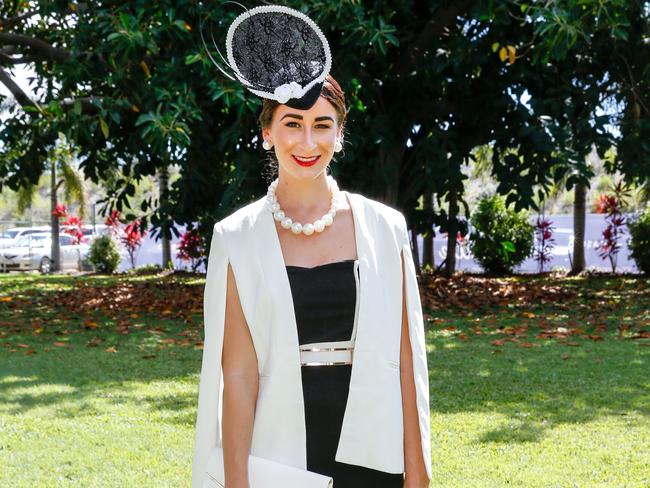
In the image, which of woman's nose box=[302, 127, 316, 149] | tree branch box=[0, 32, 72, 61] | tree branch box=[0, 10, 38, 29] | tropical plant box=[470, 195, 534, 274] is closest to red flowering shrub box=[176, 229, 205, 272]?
tropical plant box=[470, 195, 534, 274]

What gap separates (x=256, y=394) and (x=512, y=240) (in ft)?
59.7

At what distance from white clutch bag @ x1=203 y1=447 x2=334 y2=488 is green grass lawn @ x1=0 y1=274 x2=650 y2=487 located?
269cm

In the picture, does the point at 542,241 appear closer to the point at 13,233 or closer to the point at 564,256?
the point at 564,256

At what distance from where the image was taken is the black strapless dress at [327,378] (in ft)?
6.83

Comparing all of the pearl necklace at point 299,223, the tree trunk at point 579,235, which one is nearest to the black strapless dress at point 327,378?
the pearl necklace at point 299,223

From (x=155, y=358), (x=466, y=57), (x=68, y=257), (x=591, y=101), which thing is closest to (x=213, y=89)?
(x=155, y=358)

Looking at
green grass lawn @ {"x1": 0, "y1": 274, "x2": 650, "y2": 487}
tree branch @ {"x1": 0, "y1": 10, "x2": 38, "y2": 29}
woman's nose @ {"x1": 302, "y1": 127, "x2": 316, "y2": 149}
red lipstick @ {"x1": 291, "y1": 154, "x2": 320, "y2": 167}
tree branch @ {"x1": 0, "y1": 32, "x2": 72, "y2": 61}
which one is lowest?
green grass lawn @ {"x1": 0, "y1": 274, "x2": 650, "y2": 487}

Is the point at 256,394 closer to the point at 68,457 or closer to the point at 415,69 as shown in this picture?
the point at 68,457

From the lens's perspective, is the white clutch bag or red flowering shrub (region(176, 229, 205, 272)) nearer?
the white clutch bag

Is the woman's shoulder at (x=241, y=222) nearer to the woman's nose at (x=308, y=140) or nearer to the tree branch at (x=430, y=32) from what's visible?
the woman's nose at (x=308, y=140)

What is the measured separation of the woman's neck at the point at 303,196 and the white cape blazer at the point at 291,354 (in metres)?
0.10

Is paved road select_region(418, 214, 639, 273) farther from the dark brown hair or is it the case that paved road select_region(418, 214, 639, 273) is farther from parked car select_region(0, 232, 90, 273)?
the dark brown hair

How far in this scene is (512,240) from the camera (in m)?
19.7

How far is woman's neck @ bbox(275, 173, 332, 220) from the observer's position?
223 centimetres
